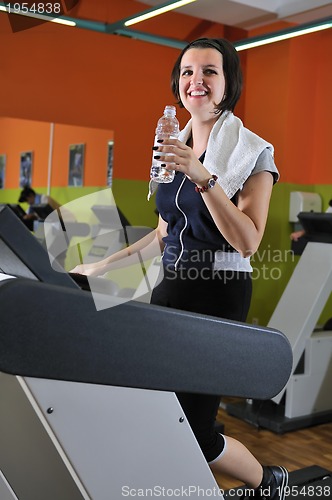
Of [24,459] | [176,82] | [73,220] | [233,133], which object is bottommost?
[24,459]

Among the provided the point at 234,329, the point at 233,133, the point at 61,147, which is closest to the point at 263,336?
the point at 234,329

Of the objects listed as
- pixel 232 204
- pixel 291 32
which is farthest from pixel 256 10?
pixel 232 204

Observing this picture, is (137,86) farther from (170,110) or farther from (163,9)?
(170,110)

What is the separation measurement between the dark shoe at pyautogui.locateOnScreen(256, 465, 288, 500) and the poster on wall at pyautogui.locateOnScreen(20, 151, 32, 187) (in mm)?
3628

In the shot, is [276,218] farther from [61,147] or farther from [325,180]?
[61,147]

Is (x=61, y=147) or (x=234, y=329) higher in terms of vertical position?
(x=61, y=147)

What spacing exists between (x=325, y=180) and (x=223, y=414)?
8.66ft

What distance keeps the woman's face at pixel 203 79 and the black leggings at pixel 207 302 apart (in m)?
0.49

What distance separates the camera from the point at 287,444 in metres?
3.41

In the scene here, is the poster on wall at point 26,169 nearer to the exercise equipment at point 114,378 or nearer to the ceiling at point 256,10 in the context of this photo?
the ceiling at point 256,10

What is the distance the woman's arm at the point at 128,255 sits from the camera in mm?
1349

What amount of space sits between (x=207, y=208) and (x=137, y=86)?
13.7ft

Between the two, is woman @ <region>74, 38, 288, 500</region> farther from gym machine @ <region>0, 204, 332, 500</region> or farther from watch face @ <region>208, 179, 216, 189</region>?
gym machine @ <region>0, 204, 332, 500</region>

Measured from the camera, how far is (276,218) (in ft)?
18.5
